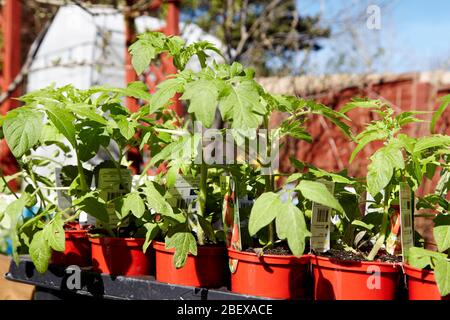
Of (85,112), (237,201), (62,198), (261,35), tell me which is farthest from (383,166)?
(261,35)

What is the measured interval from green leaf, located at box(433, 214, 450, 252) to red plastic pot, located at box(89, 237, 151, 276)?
0.60 meters

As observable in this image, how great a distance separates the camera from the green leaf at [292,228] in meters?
0.84

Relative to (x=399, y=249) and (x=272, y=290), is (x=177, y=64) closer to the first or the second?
(x=272, y=290)

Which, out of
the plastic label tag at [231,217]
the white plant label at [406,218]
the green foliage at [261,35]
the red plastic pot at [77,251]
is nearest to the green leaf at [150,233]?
the plastic label tag at [231,217]

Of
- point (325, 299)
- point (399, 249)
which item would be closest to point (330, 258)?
point (325, 299)

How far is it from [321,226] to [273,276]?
13 centimetres

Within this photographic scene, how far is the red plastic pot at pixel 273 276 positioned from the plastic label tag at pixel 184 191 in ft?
0.66

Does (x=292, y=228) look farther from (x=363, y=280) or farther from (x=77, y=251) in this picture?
(x=77, y=251)

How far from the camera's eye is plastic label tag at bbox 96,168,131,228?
116 cm

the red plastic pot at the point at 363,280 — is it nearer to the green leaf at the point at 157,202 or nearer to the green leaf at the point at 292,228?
the green leaf at the point at 292,228

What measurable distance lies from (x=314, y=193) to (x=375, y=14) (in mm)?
661

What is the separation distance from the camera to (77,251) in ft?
4.22
